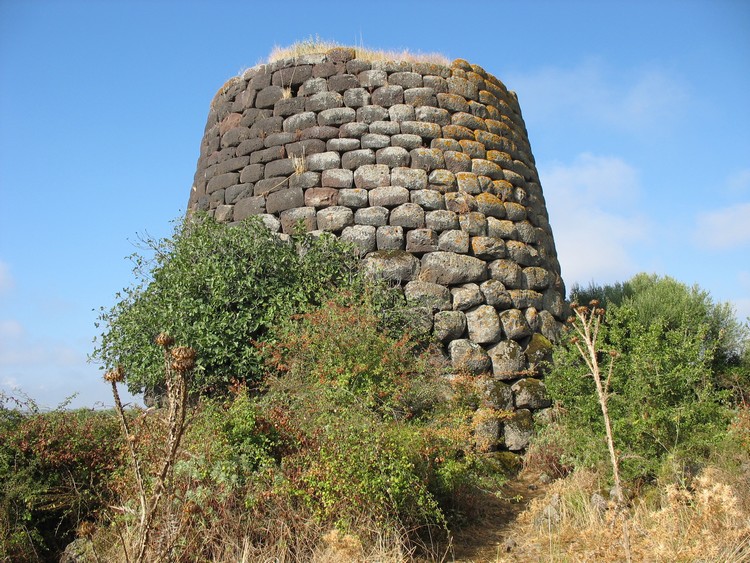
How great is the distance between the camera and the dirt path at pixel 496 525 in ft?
15.7

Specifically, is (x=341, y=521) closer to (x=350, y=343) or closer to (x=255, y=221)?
(x=350, y=343)

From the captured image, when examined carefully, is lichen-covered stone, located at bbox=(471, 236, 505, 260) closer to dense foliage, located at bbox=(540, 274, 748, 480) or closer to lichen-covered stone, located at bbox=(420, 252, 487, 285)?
lichen-covered stone, located at bbox=(420, 252, 487, 285)

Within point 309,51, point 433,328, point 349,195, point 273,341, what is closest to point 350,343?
point 273,341

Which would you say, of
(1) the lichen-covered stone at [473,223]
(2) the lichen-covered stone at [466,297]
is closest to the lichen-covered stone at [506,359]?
(2) the lichen-covered stone at [466,297]

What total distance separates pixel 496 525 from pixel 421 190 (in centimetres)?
388

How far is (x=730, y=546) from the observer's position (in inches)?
153

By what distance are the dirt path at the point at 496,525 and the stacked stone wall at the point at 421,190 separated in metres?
0.65

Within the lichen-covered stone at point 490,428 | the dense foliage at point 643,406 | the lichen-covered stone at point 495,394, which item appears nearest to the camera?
the dense foliage at point 643,406

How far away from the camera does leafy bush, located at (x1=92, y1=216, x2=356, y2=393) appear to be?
6.83 metres

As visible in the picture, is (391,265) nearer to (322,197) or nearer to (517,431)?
(322,197)

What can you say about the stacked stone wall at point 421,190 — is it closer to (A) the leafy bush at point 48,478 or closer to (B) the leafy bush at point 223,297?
(B) the leafy bush at point 223,297

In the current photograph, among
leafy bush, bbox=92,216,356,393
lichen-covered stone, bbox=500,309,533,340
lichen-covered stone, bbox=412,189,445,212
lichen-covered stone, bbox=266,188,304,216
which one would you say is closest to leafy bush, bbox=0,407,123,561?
leafy bush, bbox=92,216,356,393

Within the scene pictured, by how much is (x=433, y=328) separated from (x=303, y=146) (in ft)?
9.05

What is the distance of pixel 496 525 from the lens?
17.7 ft
